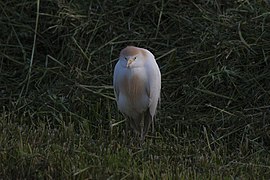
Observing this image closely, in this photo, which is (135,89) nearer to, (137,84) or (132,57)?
(137,84)

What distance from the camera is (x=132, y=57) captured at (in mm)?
4641

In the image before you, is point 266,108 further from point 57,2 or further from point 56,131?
point 57,2

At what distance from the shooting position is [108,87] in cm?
547

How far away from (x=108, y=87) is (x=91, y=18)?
731 millimetres

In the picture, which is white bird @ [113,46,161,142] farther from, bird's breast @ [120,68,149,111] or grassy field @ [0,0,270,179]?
grassy field @ [0,0,270,179]

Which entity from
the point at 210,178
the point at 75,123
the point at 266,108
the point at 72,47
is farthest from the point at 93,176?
the point at 72,47

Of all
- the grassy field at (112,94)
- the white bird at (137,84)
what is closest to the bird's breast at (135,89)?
the white bird at (137,84)

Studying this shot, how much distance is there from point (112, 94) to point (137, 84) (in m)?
0.68

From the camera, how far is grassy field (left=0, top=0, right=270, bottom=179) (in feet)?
14.5

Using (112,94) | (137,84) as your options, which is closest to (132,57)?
(137,84)

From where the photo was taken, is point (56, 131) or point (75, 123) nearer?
point (56, 131)

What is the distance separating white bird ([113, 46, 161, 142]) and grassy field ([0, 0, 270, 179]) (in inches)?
7.5

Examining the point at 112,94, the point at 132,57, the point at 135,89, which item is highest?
the point at 132,57

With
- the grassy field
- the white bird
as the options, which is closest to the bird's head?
the white bird
